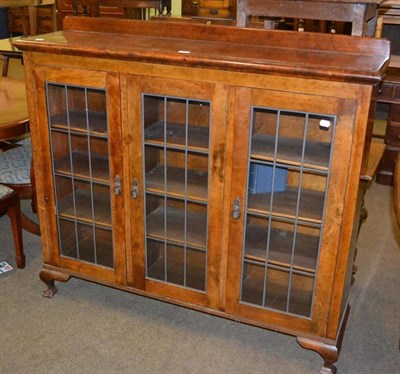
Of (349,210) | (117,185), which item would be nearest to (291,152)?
(349,210)

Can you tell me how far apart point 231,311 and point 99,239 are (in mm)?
741

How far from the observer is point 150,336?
237 centimetres

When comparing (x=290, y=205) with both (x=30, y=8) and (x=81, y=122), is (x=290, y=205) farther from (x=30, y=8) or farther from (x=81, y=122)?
(x=30, y=8)

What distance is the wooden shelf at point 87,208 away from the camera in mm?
2426

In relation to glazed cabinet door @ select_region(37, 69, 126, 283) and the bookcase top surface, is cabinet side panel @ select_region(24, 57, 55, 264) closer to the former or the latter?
glazed cabinet door @ select_region(37, 69, 126, 283)

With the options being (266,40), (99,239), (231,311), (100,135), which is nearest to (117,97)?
(100,135)

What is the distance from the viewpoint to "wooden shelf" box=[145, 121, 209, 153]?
82.4 inches

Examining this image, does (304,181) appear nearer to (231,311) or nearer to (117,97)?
(231,311)

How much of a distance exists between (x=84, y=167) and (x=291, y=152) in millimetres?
927

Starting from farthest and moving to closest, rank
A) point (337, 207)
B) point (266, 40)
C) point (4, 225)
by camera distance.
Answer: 1. point (4, 225)
2. point (266, 40)
3. point (337, 207)

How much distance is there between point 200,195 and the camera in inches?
85.7

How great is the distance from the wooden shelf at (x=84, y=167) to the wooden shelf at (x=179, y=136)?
300 millimetres

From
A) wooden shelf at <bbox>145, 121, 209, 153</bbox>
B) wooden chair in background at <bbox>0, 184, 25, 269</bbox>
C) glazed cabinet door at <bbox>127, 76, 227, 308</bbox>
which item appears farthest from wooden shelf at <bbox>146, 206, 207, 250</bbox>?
wooden chair in background at <bbox>0, 184, 25, 269</bbox>

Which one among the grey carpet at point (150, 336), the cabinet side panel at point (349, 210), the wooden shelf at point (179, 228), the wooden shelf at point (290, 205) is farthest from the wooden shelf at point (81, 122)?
the cabinet side panel at point (349, 210)
